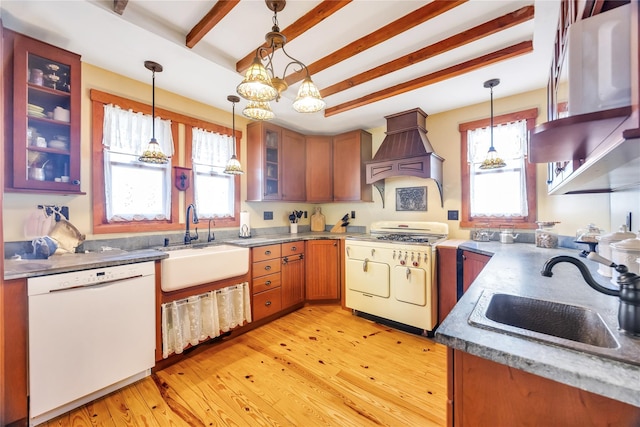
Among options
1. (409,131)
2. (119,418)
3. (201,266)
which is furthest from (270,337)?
(409,131)

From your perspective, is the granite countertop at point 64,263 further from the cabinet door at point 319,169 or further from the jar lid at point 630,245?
the jar lid at point 630,245

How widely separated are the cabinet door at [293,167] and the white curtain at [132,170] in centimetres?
135

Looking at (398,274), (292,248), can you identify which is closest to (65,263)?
(292,248)

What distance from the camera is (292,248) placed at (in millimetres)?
3096

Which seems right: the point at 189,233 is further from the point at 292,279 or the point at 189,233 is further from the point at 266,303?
the point at 292,279

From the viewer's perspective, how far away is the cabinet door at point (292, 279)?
2984 mm

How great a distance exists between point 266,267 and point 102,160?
1.77 meters

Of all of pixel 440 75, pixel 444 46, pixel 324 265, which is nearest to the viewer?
pixel 444 46

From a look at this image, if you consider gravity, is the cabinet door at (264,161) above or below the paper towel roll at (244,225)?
above

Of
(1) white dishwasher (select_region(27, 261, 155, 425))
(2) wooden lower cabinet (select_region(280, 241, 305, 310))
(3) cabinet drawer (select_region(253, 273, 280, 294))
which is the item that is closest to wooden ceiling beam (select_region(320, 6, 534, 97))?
(2) wooden lower cabinet (select_region(280, 241, 305, 310))

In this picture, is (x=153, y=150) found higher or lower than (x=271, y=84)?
lower

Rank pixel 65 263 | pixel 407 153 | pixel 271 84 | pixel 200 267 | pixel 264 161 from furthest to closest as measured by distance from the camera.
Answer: pixel 264 161 → pixel 407 153 → pixel 200 267 → pixel 65 263 → pixel 271 84

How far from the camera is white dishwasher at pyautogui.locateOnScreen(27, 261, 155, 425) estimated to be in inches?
56.9

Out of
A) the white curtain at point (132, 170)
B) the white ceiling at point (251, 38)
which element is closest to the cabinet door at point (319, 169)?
the white ceiling at point (251, 38)
